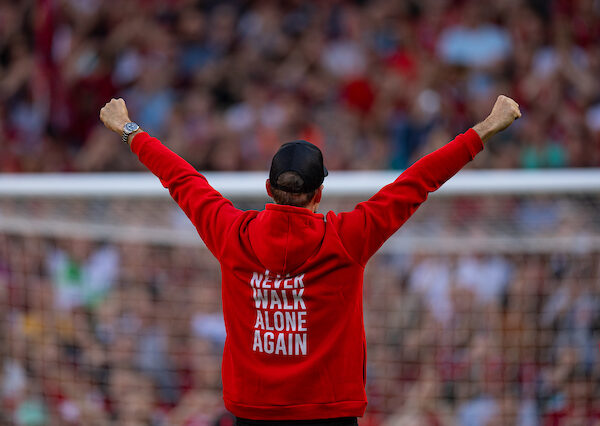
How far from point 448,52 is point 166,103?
7.13 feet

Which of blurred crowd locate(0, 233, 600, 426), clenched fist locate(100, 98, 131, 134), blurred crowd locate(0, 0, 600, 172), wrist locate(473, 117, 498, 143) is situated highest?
blurred crowd locate(0, 0, 600, 172)

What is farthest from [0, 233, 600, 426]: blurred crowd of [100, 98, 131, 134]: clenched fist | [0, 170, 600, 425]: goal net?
[100, 98, 131, 134]: clenched fist

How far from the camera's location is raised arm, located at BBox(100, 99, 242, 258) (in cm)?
196

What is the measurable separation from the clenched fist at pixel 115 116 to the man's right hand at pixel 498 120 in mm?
922

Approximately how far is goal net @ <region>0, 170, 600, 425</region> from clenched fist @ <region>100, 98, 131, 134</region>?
1.81 m

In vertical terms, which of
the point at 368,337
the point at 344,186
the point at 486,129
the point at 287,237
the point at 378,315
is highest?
the point at 486,129

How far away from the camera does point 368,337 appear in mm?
4332

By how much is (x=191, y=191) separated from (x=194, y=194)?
1 cm

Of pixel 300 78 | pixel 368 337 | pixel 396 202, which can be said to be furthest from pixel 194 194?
pixel 300 78

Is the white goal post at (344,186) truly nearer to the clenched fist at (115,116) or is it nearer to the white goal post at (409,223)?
the white goal post at (409,223)

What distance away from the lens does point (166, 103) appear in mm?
6121

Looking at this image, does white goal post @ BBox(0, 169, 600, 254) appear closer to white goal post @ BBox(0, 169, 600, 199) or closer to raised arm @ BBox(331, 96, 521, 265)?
white goal post @ BBox(0, 169, 600, 199)

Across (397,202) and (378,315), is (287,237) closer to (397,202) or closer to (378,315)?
(397,202)

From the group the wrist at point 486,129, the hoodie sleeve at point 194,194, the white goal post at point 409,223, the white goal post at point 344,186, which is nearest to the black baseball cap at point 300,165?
the hoodie sleeve at point 194,194
